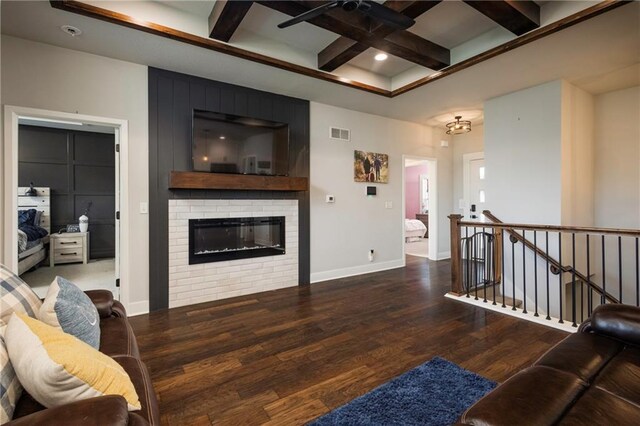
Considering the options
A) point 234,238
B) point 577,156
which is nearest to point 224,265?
point 234,238

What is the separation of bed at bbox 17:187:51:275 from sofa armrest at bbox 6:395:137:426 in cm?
503

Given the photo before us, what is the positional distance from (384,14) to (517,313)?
3088mm

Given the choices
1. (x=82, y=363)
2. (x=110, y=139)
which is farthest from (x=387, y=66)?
(x=110, y=139)

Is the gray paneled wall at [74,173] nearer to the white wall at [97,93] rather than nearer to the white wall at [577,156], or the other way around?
the white wall at [97,93]

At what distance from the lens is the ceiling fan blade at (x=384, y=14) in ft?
6.63

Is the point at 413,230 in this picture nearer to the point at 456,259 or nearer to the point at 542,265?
the point at 542,265

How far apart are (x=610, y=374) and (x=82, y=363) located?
195cm

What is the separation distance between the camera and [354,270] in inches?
198

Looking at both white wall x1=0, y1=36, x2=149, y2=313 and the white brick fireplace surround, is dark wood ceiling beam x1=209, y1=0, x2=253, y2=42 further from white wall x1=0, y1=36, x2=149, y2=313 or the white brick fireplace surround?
the white brick fireplace surround

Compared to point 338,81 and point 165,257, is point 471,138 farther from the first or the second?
point 165,257

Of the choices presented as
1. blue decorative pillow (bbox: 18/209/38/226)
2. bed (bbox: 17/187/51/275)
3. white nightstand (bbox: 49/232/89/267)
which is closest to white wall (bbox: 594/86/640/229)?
bed (bbox: 17/187/51/275)

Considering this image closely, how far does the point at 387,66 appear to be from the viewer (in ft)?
12.9

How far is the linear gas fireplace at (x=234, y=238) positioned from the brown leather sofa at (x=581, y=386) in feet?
10.9

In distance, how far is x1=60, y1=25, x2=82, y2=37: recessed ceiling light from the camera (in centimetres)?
264
